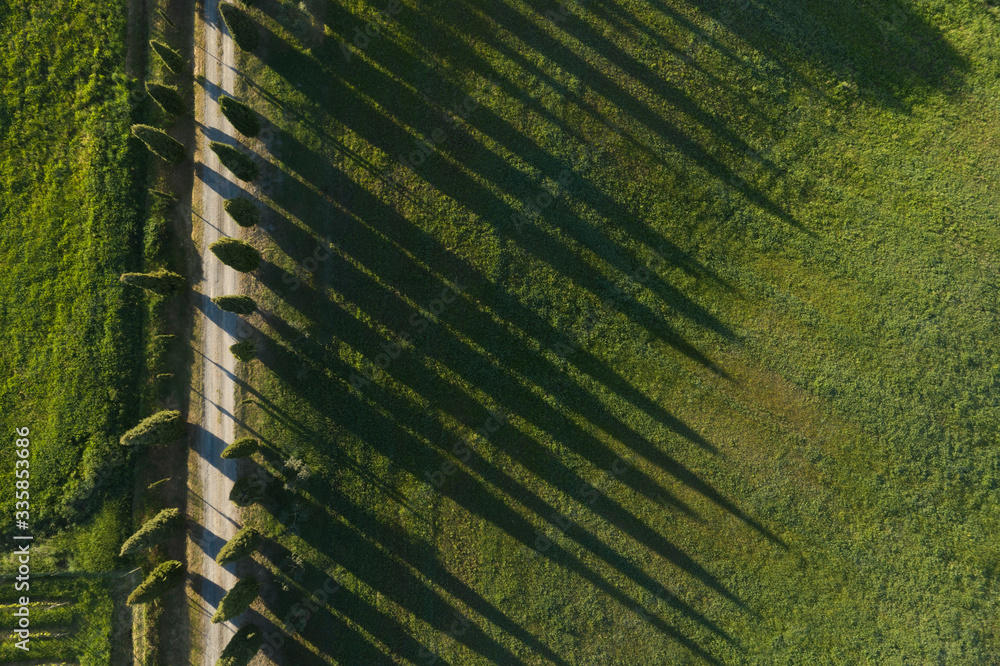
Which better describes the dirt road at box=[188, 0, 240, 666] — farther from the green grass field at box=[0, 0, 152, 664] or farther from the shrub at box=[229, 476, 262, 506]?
the green grass field at box=[0, 0, 152, 664]

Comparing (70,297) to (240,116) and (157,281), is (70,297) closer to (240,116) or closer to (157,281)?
(157,281)

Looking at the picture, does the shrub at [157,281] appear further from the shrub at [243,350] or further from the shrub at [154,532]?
the shrub at [154,532]

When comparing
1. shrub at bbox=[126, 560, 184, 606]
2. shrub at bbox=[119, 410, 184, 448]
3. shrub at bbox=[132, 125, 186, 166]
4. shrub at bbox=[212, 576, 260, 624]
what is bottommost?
shrub at bbox=[212, 576, 260, 624]

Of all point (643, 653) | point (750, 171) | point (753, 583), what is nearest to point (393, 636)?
point (643, 653)

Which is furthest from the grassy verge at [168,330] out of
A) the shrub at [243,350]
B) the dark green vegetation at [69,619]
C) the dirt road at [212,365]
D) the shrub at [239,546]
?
the shrub at [239,546]

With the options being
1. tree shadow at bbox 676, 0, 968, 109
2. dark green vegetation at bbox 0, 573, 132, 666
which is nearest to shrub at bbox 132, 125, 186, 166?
dark green vegetation at bbox 0, 573, 132, 666
